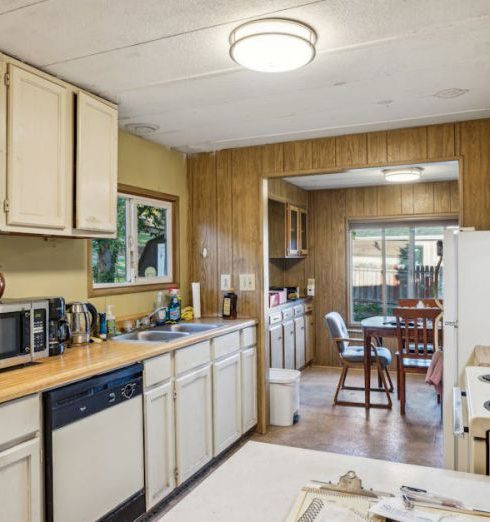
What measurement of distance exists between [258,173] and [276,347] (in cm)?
200

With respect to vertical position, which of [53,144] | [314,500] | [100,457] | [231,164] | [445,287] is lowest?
[100,457]

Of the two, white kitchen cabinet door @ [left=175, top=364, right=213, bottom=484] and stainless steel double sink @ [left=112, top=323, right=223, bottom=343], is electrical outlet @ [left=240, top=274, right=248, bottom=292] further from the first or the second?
white kitchen cabinet door @ [left=175, top=364, right=213, bottom=484]

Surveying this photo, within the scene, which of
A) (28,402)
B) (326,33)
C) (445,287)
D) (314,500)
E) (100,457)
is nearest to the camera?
(314,500)

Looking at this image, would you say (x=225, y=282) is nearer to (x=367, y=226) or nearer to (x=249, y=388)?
(x=249, y=388)

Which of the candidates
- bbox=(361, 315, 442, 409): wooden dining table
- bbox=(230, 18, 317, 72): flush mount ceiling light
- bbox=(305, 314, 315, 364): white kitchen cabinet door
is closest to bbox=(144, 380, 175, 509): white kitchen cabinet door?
bbox=(230, 18, 317, 72): flush mount ceiling light

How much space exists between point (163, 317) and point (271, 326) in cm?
160

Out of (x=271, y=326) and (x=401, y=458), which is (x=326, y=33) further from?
(x=271, y=326)

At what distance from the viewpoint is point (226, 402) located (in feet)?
11.0

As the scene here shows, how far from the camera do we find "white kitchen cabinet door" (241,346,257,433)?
3.62 m

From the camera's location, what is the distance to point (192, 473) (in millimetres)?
2932

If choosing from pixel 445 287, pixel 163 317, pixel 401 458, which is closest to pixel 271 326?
pixel 163 317

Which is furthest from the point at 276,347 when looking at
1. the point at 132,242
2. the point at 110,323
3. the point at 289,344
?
the point at 110,323

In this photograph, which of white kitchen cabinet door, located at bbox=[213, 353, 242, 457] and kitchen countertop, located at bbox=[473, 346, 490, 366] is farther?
white kitchen cabinet door, located at bbox=[213, 353, 242, 457]

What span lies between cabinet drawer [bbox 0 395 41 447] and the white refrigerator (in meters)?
2.23
